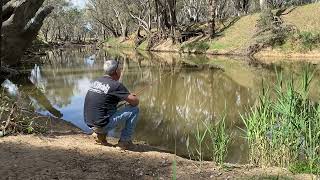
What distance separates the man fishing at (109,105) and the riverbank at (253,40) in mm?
27351

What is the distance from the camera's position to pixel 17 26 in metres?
20.9

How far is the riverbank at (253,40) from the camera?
34406 mm

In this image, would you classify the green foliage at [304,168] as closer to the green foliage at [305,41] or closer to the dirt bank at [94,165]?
the dirt bank at [94,165]

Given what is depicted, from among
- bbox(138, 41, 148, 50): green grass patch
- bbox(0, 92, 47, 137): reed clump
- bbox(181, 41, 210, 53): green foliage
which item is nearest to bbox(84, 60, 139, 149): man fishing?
bbox(0, 92, 47, 137): reed clump

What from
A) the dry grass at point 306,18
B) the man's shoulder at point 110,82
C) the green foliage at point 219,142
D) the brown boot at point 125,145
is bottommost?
the brown boot at point 125,145

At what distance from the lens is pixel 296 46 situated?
35188mm

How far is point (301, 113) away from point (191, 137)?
13.6 ft

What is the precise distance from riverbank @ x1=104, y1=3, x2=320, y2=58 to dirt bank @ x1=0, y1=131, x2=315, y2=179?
28.0m

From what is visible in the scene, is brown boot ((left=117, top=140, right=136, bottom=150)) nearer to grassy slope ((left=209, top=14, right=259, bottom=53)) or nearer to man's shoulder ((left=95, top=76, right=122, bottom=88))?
man's shoulder ((left=95, top=76, right=122, bottom=88))

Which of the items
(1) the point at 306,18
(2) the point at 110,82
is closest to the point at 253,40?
(1) the point at 306,18

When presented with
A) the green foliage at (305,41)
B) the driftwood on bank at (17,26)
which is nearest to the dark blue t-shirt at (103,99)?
the driftwood on bank at (17,26)

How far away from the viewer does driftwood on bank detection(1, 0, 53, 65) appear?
19984mm

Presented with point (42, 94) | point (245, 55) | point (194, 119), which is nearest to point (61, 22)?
point (245, 55)

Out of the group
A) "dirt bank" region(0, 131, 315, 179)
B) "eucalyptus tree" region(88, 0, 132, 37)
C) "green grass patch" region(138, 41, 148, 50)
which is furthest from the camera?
"eucalyptus tree" region(88, 0, 132, 37)
